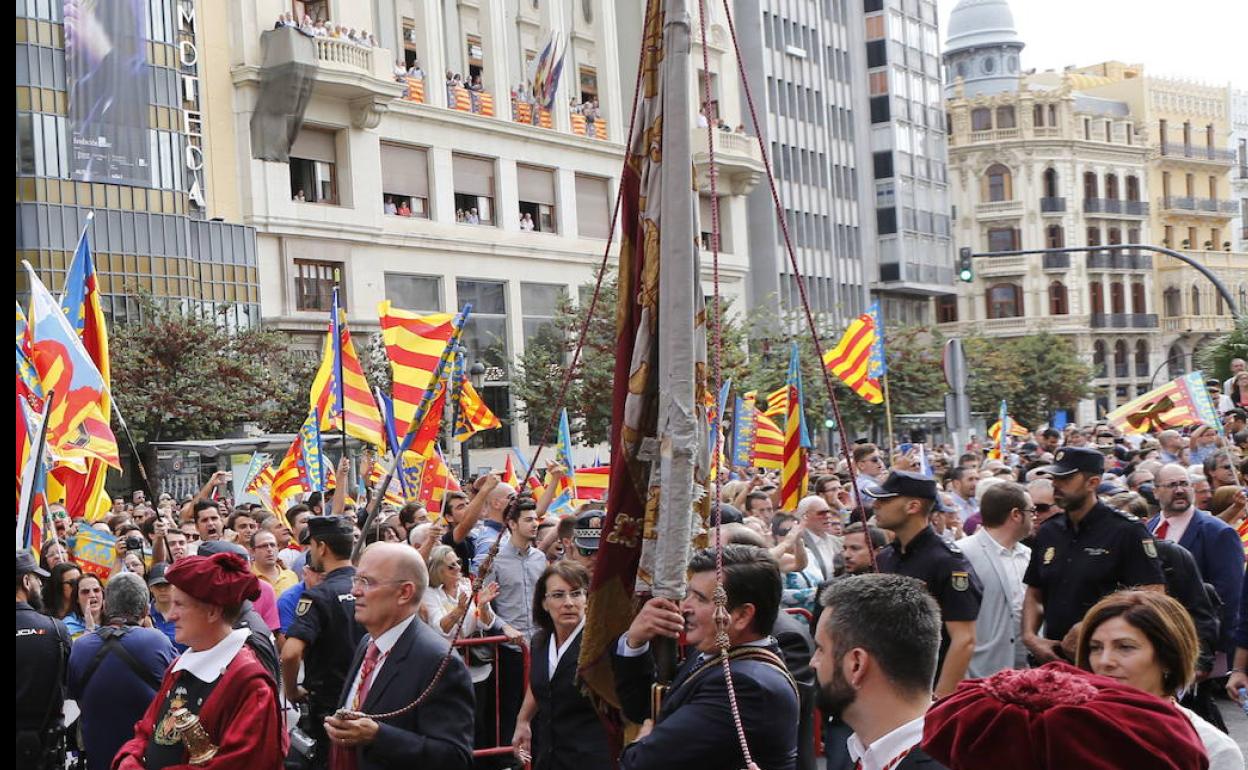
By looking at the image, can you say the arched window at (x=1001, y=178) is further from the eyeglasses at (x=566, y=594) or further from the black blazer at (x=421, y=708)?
the black blazer at (x=421, y=708)

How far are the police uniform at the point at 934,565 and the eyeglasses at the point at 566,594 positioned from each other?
1.32m

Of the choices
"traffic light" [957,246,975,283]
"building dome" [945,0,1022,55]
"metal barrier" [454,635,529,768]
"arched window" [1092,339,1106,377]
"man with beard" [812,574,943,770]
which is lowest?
"metal barrier" [454,635,529,768]

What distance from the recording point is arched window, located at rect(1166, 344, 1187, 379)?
8825cm

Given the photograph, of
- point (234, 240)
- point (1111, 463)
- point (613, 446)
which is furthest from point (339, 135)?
point (613, 446)

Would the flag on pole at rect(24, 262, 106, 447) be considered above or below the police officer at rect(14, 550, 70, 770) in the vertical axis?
above

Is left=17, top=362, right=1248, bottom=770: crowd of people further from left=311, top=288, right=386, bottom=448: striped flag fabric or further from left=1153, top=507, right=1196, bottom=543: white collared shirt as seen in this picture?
left=311, top=288, right=386, bottom=448: striped flag fabric

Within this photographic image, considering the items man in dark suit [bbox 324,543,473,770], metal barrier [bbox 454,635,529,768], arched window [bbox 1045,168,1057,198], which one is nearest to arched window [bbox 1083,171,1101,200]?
arched window [bbox 1045,168,1057,198]

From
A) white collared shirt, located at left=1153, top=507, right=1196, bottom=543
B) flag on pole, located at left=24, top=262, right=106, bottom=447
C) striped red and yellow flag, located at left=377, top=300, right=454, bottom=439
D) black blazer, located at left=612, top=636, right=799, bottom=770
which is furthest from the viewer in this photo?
A: striped red and yellow flag, located at left=377, top=300, right=454, bottom=439

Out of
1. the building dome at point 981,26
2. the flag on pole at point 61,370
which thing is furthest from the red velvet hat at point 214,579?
the building dome at point 981,26

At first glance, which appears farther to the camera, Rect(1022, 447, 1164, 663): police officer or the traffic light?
the traffic light

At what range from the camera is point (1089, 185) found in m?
85.4

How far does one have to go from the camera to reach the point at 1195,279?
292ft

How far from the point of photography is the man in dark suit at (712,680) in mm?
4457

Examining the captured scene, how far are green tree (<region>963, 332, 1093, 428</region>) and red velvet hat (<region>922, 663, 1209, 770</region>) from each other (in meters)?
64.3
